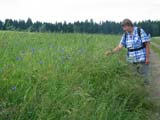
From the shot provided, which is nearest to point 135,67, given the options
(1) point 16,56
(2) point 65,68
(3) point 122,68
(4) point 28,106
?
(3) point 122,68

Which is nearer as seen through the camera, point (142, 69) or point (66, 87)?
point (66, 87)

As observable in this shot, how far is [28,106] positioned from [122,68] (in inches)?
145

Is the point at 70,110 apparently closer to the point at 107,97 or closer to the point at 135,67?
the point at 107,97

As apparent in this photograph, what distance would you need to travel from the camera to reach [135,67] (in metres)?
7.96

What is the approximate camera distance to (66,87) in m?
5.39

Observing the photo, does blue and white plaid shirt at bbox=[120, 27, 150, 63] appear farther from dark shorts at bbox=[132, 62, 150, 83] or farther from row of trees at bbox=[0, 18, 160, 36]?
row of trees at bbox=[0, 18, 160, 36]

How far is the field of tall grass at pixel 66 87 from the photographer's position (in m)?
4.63

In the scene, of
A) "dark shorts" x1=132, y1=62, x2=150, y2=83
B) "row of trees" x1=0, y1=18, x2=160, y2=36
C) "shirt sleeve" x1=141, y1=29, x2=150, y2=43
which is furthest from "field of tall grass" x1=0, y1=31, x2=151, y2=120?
"row of trees" x1=0, y1=18, x2=160, y2=36

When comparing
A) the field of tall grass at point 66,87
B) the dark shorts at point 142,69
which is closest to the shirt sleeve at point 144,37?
the dark shorts at point 142,69

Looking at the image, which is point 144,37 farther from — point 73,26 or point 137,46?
point 73,26

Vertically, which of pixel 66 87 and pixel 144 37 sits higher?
pixel 144 37

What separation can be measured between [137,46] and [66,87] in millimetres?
3016

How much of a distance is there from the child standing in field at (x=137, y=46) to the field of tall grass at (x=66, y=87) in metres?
0.25

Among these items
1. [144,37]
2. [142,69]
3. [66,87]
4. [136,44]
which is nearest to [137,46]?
[136,44]
